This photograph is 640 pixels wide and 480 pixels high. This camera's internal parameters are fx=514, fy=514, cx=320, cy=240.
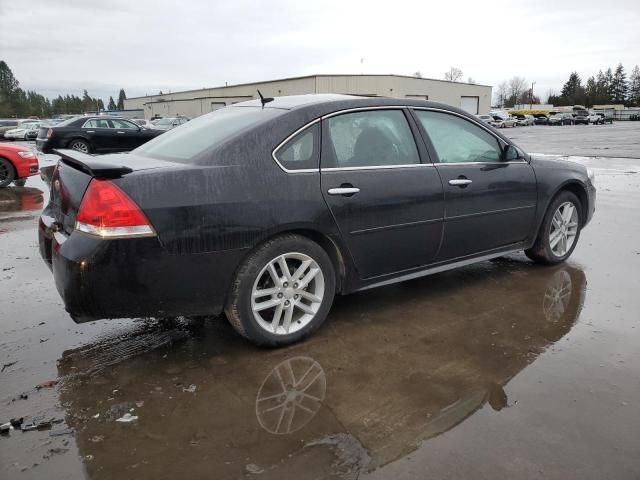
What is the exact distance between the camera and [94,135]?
653 inches

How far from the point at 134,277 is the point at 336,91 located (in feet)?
163

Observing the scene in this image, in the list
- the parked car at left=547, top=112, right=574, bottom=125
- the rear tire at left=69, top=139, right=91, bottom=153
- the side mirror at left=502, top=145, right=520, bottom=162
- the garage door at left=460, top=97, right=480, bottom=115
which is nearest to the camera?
the side mirror at left=502, top=145, right=520, bottom=162

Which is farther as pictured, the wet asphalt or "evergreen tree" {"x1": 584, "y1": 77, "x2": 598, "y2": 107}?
"evergreen tree" {"x1": 584, "y1": 77, "x2": 598, "y2": 107}

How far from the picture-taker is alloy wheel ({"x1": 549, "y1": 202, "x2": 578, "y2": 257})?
4.93m

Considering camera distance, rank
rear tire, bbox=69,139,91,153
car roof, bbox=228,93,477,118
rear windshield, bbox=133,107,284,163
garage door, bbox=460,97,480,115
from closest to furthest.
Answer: rear windshield, bbox=133,107,284,163
car roof, bbox=228,93,477,118
rear tire, bbox=69,139,91,153
garage door, bbox=460,97,480,115

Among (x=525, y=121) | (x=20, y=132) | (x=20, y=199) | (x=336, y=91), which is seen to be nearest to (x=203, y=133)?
(x=20, y=199)

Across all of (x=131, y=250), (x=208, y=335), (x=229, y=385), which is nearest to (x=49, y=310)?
(x=208, y=335)

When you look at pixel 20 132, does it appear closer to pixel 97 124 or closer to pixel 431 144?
pixel 97 124

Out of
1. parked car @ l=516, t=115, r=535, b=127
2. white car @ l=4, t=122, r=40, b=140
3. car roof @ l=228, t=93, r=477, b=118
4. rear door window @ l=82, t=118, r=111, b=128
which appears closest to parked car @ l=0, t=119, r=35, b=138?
white car @ l=4, t=122, r=40, b=140

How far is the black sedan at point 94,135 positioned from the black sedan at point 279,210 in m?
14.2

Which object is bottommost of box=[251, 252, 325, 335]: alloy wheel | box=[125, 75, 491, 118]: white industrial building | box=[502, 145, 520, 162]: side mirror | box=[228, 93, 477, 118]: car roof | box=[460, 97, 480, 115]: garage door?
box=[251, 252, 325, 335]: alloy wheel

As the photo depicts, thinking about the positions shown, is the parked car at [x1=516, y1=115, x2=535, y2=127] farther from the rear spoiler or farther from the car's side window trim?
the rear spoiler

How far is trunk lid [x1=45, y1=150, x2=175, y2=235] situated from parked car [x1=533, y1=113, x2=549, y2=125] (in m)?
64.0

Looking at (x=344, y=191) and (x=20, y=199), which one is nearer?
(x=344, y=191)
